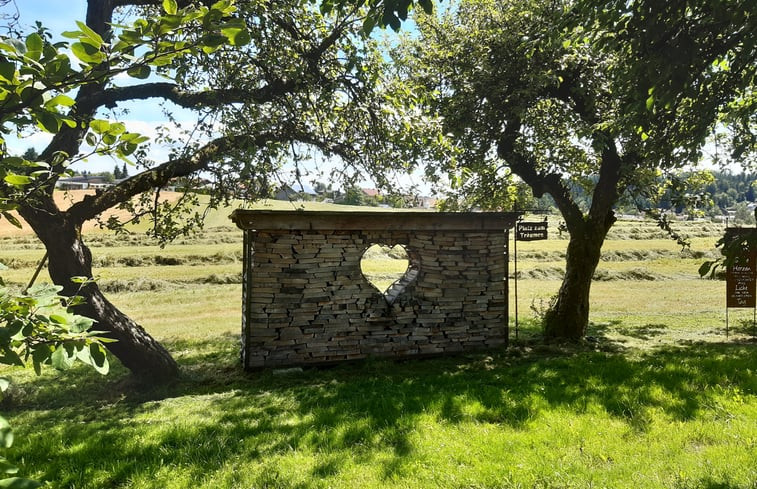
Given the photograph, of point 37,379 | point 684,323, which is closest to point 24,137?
point 37,379

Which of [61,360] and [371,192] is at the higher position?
[371,192]

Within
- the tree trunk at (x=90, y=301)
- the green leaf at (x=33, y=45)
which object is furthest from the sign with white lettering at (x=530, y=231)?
the green leaf at (x=33, y=45)

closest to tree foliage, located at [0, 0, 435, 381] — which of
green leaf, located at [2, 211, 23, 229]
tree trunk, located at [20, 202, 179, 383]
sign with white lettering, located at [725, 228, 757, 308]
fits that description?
tree trunk, located at [20, 202, 179, 383]

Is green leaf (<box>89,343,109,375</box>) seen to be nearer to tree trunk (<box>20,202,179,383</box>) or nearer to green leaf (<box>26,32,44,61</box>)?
green leaf (<box>26,32,44,61</box>)

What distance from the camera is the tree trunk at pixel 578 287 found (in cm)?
1124

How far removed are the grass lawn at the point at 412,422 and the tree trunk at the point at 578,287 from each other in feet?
2.14

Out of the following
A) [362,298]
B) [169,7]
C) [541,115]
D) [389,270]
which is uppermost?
Answer: [541,115]

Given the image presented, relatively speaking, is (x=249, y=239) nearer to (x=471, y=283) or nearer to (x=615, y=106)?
(x=471, y=283)

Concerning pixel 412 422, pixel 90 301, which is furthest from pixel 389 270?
pixel 412 422

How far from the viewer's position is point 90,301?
24.8ft

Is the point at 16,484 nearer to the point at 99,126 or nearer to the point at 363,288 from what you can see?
the point at 99,126

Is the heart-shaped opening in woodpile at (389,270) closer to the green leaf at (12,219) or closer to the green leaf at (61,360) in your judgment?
the green leaf at (12,219)

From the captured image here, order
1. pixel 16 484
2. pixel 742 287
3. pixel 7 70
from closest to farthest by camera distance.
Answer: pixel 16 484 → pixel 7 70 → pixel 742 287

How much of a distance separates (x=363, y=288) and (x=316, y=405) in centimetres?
329
